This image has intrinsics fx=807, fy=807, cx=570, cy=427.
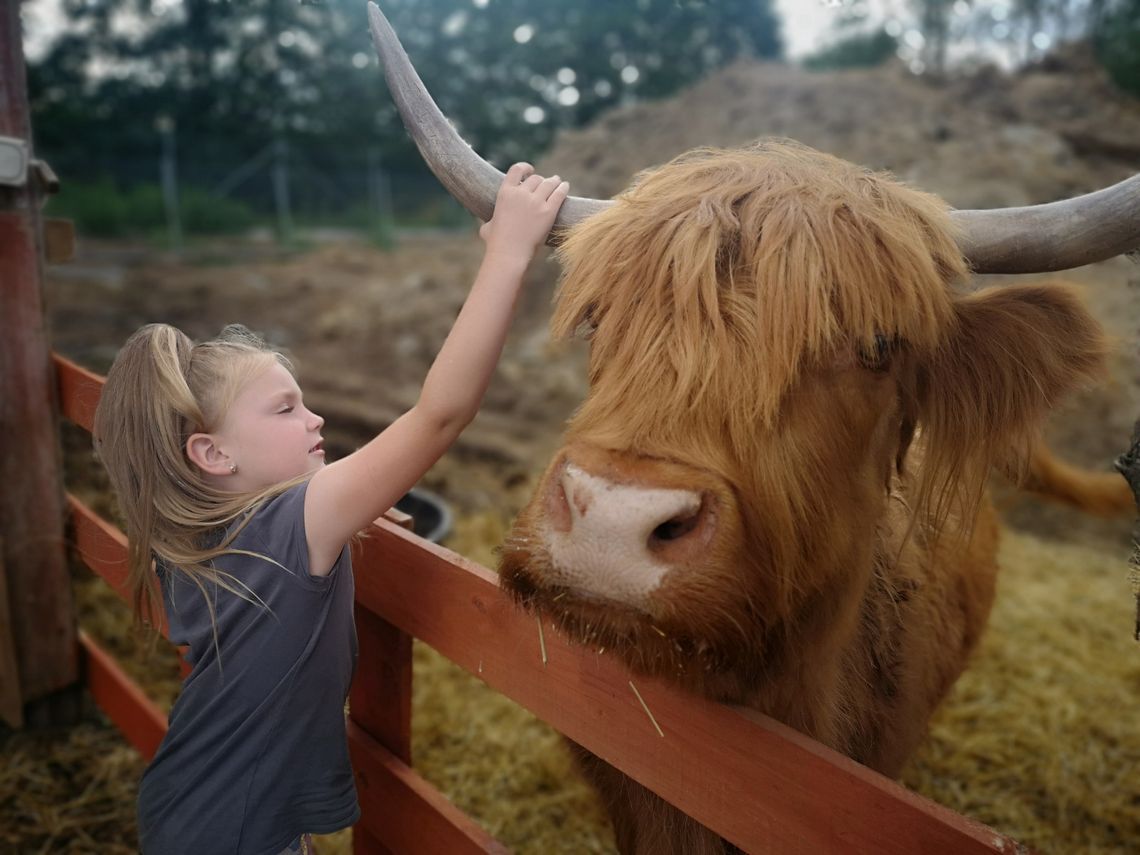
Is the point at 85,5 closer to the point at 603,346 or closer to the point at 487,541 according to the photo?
the point at 487,541

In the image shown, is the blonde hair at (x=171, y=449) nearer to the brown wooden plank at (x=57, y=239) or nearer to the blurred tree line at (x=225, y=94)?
the brown wooden plank at (x=57, y=239)

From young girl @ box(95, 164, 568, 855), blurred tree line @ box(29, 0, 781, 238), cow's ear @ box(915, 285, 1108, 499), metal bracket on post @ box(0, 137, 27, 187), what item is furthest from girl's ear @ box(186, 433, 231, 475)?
blurred tree line @ box(29, 0, 781, 238)

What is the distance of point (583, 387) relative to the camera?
8.05 m

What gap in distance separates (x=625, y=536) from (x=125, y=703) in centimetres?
263

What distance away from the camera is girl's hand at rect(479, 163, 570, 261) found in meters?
1.46

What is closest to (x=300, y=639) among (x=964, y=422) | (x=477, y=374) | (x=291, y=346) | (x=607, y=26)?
(x=477, y=374)

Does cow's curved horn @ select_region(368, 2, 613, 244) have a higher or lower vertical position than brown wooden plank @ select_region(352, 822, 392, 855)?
higher

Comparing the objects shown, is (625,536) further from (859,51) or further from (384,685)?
(859,51)

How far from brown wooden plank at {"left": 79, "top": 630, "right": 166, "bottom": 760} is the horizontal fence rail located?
0.84 metres

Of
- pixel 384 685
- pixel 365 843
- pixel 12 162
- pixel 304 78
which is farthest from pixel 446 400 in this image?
pixel 304 78

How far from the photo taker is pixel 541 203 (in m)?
1.50

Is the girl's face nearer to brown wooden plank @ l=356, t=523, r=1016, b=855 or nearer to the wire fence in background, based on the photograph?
brown wooden plank @ l=356, t=523, r=1016, b=855

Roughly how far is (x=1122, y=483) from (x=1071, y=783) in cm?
128

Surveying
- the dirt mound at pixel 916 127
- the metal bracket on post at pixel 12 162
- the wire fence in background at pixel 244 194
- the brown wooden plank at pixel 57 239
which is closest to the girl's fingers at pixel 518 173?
the metal bracket on post at pixel 12 162
